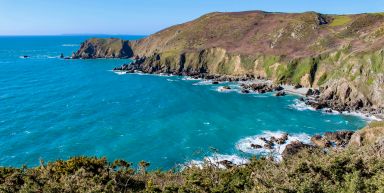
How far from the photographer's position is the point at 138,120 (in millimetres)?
94875

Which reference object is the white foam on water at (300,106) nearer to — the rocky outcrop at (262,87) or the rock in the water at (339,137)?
the rocky outcrop at (262,87)

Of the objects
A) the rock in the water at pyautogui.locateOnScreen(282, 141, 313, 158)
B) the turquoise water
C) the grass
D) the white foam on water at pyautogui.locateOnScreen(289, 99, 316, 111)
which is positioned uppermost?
the grass

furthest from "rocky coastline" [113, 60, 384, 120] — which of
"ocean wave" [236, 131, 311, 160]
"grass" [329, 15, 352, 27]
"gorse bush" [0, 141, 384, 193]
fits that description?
"gorse bush" [0, 141, 384, 193]

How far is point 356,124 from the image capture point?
8831 centimetres

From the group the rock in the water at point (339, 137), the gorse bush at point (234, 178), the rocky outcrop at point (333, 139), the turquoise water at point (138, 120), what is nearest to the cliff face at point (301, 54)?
the turquoise water at point (138, 120)

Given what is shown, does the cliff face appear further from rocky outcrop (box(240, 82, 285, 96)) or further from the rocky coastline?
rocky outcrop (box(240, 82, 285, 96))

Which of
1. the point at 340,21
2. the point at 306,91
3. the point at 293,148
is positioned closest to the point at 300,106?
the point at 306,91

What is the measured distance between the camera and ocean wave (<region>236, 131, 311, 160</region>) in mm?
72250

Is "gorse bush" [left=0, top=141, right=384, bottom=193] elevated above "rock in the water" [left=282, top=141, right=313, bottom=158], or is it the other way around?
"gorse bush" [left=0, top=141, right=384, bottom=193]

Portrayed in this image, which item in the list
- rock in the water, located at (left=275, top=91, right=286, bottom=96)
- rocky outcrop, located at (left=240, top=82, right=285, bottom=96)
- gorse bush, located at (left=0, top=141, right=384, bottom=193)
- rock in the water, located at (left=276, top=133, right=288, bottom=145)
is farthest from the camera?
rocky outcrop, located at (left=240, top=82, right=285, bottom=96)

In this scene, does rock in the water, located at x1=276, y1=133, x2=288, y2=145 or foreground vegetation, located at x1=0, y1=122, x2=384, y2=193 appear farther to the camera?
rock in the water, located at x1=276, y1=133, x2=288, y2=145

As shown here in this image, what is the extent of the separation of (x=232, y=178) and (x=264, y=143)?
3295cm

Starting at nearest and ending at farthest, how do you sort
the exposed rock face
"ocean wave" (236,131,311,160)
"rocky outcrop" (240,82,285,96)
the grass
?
the exposed rock face, "ocean wave" (236,131,311,160), "rocky outcrop" (240,82,285,96), the grass

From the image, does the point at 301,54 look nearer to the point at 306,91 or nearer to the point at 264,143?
the point at 306,91
